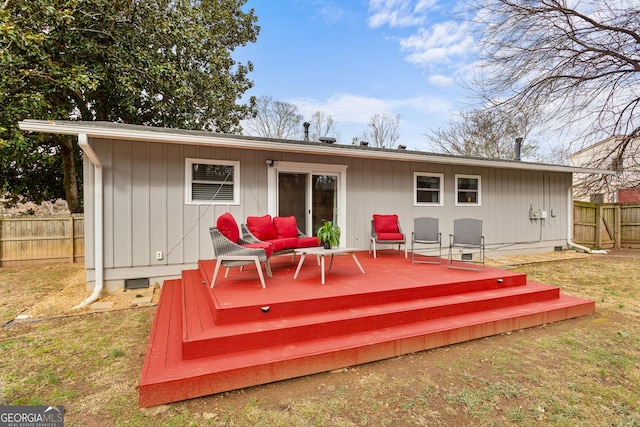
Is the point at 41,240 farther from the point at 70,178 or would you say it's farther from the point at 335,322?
the point at 335,322

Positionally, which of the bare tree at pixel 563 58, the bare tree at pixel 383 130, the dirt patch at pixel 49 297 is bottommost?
the dirt patch at pixel 49 297

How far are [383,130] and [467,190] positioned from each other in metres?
12.2

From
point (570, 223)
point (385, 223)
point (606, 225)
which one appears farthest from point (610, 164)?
point (385, 223)

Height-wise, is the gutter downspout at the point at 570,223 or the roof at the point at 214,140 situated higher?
the roof at the point at 214,140

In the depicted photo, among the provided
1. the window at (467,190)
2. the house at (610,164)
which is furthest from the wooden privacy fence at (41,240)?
the house at (610,164)

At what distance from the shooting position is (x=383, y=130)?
62.5ft

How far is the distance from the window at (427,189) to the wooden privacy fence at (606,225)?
5.86 metres

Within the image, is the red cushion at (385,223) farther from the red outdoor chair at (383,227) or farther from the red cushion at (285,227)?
the red cushion at (285,227)

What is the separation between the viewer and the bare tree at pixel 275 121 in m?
17.5

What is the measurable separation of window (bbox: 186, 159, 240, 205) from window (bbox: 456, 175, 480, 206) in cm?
541

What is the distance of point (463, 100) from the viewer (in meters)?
6.47

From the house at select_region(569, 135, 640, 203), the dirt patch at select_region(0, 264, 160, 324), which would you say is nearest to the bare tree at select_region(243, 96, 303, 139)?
the dirt patch at select_region(0, 264, 160, 324)

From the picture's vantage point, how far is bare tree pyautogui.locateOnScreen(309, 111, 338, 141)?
752 inches

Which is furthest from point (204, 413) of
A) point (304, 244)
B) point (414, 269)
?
point (414, 269)
